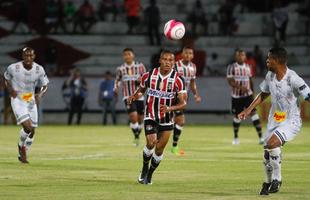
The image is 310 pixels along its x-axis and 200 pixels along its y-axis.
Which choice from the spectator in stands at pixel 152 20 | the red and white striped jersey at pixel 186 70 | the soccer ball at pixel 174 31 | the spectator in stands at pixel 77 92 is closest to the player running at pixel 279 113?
the soccer ball at pixel 174 31

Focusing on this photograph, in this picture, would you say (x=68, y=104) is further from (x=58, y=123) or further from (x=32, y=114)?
(x=32, y=114)

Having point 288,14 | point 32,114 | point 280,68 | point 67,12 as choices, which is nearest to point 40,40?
point 67,12

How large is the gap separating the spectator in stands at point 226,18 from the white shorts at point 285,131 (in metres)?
30.8

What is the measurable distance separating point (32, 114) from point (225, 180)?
5655 millimetres

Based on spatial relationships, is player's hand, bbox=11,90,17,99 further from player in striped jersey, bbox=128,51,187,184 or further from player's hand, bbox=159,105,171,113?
player's hand, bbox=159,105,171,113

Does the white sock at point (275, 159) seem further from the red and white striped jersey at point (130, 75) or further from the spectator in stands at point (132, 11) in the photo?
the spectator in stands at point (132, 11)

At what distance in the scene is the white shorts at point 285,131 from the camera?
14539 millimetres

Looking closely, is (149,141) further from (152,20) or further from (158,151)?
(152,20)

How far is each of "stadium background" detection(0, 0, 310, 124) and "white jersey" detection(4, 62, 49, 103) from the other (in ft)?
67.7

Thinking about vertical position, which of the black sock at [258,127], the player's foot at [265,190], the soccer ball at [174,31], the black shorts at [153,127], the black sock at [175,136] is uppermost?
the soccer ball at [174,31]

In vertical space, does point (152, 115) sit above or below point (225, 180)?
above

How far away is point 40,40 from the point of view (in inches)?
1698

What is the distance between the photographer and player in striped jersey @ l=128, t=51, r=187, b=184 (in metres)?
16.4

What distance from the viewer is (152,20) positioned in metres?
44.2
